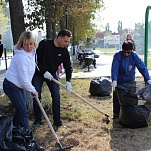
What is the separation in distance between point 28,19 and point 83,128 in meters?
3.38

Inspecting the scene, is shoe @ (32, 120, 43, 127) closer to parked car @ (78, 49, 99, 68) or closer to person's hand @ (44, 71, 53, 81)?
person's hand @ (44, 71, 53, 81)

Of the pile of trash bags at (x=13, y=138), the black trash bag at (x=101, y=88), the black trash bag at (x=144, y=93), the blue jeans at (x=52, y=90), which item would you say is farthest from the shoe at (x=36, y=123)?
the black trash bag at (x=101, y=88)

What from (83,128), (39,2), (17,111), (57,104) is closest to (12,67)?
(17,111)

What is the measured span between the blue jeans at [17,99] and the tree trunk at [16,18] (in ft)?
6.96

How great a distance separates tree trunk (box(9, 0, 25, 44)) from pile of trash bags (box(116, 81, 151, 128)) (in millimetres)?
2262

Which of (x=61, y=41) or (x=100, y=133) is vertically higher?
(x=61, y=41)

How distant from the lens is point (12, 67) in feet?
11.0

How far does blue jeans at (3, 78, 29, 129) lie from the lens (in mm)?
3424

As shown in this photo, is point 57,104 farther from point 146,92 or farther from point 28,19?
point 28,19

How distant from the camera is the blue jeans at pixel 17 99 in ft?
11.2

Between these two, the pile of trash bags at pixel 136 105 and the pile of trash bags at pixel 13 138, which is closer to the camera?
the pile of trash bags at pixel 13 138

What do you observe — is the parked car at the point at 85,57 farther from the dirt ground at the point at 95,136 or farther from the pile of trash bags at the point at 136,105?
the pile of trash bags at the point at 136,105

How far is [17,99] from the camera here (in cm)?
345

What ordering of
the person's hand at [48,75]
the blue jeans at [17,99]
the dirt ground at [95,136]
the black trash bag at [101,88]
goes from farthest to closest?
the black trash bag at [101,88] → the person's hand at [48,75] → the dirt ground at [95,136] → the blue jeans at [17,99]
